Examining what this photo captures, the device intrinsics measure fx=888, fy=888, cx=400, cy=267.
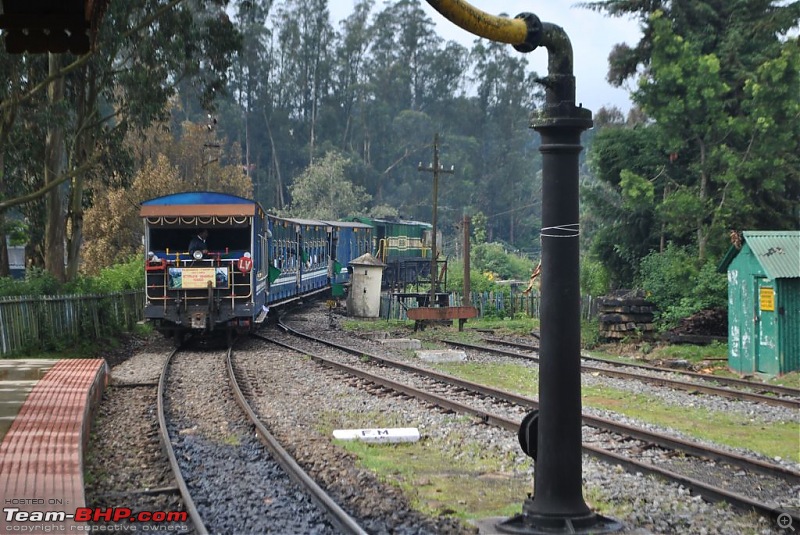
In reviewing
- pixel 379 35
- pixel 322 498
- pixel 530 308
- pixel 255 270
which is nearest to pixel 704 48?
pixel 530 308

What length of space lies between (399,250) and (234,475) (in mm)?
34767

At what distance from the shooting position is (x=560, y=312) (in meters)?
5.93

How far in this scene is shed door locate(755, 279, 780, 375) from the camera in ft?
50.3

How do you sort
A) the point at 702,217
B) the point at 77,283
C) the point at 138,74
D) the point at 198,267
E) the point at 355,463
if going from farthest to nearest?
the point at 77,283 → the point at 138,74 → the point at 702,217 → the point at 198,267 → the point at 355,463

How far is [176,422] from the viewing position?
36.1 ft

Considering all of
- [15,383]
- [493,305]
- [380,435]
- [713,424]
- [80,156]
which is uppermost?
[80,156]

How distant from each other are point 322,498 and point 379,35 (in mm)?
78231

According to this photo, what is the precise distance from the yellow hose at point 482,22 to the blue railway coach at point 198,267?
1414 centimetres

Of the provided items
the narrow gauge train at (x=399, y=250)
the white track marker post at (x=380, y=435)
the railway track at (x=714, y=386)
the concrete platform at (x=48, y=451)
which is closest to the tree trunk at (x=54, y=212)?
the concrete platform at (x=48, y=451)

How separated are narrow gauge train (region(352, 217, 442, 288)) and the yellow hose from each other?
31.3 m

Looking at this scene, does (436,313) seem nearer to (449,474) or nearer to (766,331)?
(766,331)

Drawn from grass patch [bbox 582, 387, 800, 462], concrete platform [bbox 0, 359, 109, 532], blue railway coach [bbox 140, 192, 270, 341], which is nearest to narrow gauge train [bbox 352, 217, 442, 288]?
blue railway coach [bbox 140, 192, 270, 341]

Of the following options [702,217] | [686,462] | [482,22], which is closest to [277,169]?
[702,217]

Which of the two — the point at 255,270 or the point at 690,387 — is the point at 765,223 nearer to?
the point at 690,387
